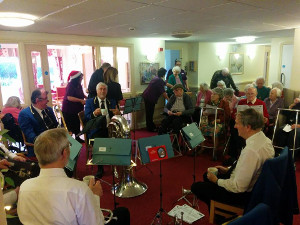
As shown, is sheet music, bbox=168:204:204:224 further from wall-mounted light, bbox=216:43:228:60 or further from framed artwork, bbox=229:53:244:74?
framed artwork, bbox=229:53:244:74

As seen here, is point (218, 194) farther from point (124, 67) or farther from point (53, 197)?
point (124, 67)

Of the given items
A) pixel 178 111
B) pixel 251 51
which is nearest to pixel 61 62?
pixel 178 111

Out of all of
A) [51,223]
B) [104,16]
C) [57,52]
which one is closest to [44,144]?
[51,223]

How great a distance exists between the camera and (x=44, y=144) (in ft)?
4.35

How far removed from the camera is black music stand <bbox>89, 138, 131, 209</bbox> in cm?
228

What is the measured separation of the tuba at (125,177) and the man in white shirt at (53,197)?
1730 millimetres

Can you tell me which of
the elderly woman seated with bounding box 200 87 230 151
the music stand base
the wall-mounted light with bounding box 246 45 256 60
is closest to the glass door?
the music stand base

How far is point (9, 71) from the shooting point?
459 cm

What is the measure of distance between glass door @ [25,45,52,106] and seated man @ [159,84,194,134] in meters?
2.47

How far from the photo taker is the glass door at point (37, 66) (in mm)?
4555

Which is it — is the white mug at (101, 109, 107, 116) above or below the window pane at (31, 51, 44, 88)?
below

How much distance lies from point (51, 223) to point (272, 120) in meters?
4.10

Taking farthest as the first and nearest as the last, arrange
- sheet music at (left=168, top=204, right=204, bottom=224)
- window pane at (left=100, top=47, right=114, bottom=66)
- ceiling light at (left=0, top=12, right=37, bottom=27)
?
window pane at (left=100, top=47, right=114, bottom=66)
ceiling light at (left=0, top=12, right=37, bottom=27)
sheet music at (left=168, top=204, right=204, bottom=224)

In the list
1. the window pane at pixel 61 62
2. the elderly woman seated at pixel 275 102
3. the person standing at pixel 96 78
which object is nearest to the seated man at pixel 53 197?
the person standing at pixel 96 78
